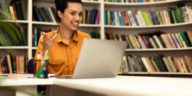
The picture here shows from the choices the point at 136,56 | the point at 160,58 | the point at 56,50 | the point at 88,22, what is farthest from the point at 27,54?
the point at 160,58

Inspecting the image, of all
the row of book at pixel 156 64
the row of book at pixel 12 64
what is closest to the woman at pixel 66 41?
the row of book at pixel 12 64

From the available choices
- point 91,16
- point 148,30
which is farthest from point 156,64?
point 91,16

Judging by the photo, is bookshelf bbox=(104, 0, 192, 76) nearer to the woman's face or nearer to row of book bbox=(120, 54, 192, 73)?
row of book bbox=(120, 54, 192, 73)

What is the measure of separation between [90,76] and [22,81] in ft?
1.09

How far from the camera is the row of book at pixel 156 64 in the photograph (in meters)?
3.30

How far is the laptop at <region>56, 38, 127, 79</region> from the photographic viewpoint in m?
1.08

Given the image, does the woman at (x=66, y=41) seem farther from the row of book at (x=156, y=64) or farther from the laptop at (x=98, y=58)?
the row of book at (x=156, y=64)

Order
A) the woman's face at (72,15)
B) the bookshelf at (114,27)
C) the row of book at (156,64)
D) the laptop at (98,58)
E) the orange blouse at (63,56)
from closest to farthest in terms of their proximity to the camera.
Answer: the laptop at (98,58) → the orange blouse at (63,56) → the woman's face at (72,15) → the bookshelf at (114,27) → the row of book at (156,64)

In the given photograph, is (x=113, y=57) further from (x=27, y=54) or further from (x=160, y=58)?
(x=160, y=58)

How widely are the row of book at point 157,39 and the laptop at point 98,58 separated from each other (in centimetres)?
232

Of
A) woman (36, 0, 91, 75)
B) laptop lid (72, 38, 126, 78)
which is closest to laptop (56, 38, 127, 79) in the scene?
laptop lid (72, 38, 126, 78)

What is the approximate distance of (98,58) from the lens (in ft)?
3.76

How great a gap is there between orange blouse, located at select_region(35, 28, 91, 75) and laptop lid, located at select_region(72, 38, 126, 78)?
0.73 m

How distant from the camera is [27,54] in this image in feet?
10.4
